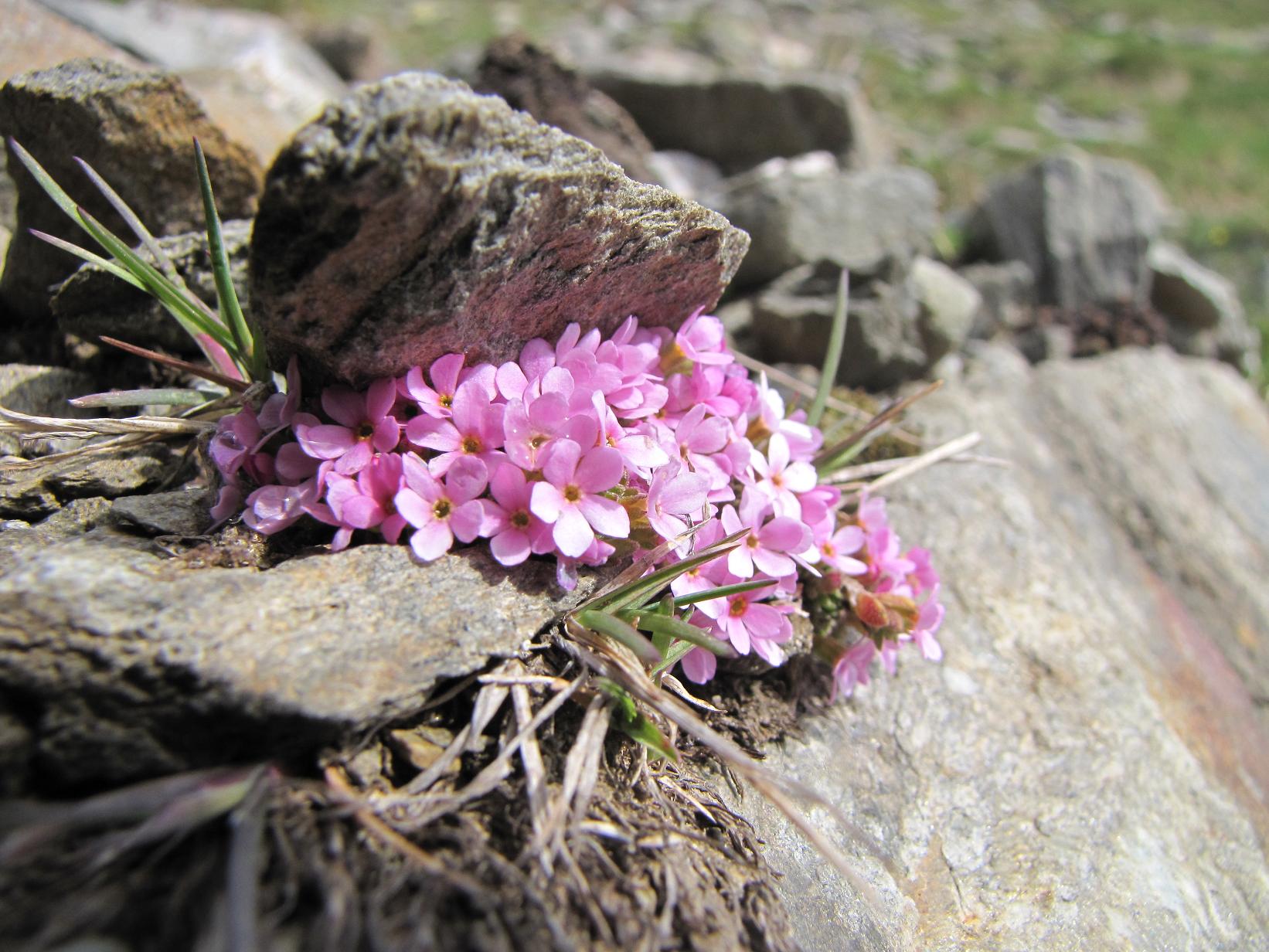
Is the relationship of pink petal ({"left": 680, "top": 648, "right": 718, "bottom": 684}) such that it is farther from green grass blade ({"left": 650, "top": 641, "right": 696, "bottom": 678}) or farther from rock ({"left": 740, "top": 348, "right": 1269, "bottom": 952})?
rock ({"left": 740, "top": 348, "right": 1269, "bottom": 952})

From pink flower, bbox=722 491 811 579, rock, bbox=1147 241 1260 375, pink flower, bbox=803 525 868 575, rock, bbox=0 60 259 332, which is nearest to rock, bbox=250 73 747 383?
pink flower, bbox=722 491 811 579

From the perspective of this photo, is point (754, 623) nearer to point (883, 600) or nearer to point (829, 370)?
point (883, 600)

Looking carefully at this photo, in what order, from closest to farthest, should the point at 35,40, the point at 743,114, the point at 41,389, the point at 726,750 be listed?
the point at 726,750 < the point at 41,389 < the point at 35,40 < the point at 743,114

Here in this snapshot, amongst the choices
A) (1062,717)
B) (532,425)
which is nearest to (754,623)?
(532,425)

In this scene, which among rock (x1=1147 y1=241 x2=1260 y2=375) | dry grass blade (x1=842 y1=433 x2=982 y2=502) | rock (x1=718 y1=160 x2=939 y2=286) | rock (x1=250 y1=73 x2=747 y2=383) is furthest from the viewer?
rock (x1=1147 y1=241 x2=1260 y2=375)

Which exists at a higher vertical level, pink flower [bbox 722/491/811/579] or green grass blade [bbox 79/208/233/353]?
green grass blade [bbox 79/208/233/353]

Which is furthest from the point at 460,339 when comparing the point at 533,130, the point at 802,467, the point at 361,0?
the point at 361,0
